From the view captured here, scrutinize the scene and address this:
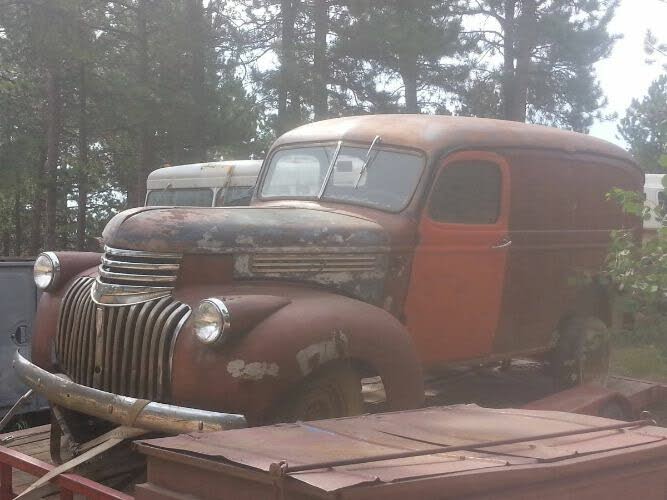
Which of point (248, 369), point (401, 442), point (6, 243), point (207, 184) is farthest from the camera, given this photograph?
point (6, 243)

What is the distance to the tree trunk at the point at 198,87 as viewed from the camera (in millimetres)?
16750

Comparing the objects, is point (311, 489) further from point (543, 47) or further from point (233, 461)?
point (543, 47)

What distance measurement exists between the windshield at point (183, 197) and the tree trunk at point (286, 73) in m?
4.43

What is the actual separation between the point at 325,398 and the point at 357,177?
5.64 ft

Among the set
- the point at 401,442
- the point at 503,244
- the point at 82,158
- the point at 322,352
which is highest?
the point at 82,158

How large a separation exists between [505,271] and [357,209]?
115cm

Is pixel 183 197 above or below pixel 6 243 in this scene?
above

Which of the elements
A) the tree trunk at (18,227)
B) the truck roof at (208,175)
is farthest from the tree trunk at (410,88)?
the tree trunk at (18,227)

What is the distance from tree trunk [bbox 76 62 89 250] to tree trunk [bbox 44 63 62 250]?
22.6 inches

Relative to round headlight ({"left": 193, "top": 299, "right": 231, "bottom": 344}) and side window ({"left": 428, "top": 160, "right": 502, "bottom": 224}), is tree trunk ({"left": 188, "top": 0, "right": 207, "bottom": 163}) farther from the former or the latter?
round headlight ({"left": 193, "top": 299, "right": 231, "bottom": 344})

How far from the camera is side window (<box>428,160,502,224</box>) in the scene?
5543 millimetres

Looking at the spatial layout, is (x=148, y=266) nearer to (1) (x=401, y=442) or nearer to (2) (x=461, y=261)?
(1) (x=401, y=442)

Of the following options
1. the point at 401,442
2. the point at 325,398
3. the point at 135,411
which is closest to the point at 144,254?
the point at 135,411

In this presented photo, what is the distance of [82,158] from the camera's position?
63.6ft
